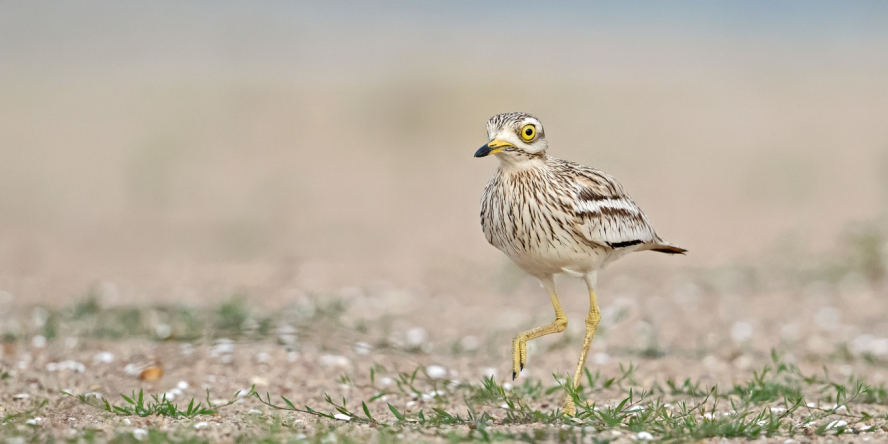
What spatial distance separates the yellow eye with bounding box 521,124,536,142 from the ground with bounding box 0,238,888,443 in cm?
119

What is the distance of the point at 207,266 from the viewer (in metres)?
10.8

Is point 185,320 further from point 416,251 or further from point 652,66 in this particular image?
point 652,66

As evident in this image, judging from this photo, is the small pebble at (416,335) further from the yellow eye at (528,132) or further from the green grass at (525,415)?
the yellow eye at (528,132)

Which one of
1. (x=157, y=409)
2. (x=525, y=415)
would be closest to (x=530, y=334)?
(x=525, y=415)

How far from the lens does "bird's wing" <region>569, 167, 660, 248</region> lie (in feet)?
14.5

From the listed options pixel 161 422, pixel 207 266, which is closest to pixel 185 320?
pixel 161 422

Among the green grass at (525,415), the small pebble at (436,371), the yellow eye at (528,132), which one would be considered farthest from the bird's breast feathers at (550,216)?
the small pebble at (436,371)

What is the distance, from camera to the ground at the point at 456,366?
3953 millimetres

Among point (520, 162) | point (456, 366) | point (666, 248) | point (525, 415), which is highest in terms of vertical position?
point (520, 162)

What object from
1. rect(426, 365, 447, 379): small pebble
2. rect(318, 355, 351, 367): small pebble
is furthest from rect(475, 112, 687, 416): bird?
rect(318, 355, 351, 367): small pebble

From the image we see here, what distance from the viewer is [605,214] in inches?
178

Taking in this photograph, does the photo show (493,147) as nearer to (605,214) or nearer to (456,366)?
(605,214)

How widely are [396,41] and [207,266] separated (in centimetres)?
4452

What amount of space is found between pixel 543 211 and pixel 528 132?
39 centimetres
